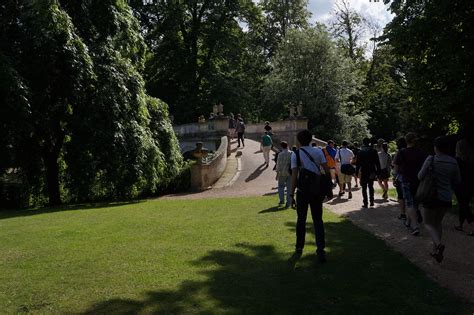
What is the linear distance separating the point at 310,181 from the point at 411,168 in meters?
2.93

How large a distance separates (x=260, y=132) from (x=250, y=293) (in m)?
32.1

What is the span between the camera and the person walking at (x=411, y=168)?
886cm

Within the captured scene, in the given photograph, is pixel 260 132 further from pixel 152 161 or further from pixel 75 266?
pixel 75 266

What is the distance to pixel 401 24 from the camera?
597 inches

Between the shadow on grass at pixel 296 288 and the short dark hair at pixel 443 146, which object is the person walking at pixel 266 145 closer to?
the shadow on grass at pixel 296 288

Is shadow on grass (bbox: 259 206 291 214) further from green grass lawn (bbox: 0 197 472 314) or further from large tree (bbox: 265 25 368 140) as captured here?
large tree (bbox: 265 25 368 140)

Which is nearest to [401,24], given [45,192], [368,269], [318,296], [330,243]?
[330,243]

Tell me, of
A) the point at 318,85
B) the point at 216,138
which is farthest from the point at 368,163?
the point at 318,85

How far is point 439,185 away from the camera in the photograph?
6809mm

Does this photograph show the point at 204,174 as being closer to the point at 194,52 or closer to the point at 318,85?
the point at 318,85

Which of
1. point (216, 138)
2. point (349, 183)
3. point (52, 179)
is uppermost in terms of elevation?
point (216, 138)

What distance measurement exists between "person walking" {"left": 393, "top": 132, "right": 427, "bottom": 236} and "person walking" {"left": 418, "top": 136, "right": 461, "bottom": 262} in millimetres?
1851

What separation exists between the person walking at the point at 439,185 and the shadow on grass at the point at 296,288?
62 cm

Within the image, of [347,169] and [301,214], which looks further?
[347,169]
